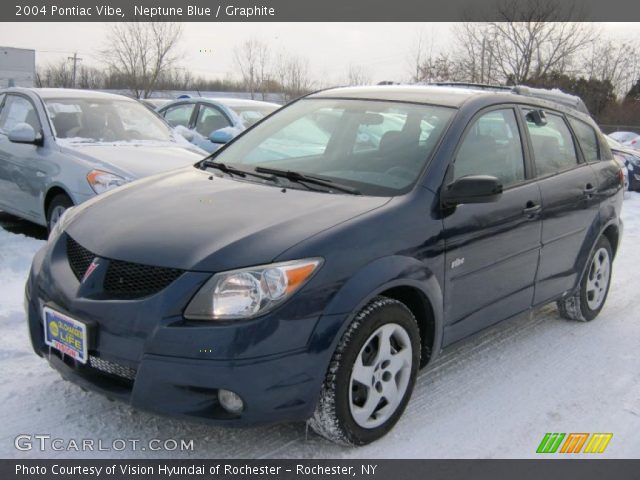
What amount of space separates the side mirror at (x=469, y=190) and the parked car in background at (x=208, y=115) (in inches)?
251

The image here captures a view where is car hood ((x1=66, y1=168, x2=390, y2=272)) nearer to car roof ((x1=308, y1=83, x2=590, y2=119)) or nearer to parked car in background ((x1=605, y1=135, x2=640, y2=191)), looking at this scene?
car roof ((x1=308, y1=83, x2=590, y2=119))

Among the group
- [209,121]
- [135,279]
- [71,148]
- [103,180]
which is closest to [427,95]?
[135,279]

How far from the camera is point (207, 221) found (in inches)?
119

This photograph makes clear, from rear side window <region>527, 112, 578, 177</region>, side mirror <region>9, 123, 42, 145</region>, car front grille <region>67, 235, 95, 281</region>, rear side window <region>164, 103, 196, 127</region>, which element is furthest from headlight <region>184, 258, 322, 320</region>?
rear side window <region>164, 103, 196, 127</region>

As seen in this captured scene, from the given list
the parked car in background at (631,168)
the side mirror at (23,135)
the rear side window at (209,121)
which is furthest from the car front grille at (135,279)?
the parked car in background at (631,168)

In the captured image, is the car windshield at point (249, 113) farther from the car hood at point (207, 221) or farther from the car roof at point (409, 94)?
the car hood at point (207, 221)

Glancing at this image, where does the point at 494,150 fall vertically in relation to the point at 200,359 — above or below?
above

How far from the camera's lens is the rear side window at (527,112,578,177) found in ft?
14.1

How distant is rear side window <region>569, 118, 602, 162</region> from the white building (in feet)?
122

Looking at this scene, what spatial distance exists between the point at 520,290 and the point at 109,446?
2489 mm

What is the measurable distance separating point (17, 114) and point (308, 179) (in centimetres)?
491

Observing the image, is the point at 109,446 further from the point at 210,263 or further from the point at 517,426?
the point at 517,426

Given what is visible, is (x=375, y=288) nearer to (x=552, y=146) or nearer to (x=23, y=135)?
(x=552, y=146)

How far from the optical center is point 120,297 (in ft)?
9.01
